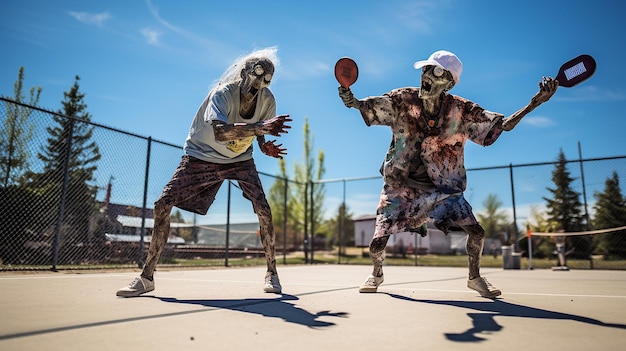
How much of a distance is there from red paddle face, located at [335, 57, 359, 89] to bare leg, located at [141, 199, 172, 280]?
169cm

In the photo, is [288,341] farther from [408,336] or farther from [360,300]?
[360,300]

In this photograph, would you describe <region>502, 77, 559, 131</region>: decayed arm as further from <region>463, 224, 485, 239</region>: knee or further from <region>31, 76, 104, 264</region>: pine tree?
<region>31, 76, 104, 264</region>: pine tree

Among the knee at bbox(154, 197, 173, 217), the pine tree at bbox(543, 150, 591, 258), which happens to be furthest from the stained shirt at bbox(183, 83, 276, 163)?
the pine tree at bbox(543, 150, 591, 258)

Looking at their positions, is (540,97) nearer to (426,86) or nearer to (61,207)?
(426,86)

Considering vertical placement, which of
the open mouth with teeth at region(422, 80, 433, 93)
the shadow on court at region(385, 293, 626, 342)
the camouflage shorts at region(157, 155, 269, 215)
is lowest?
the shadow on court at region(385, 293, 626, 342)

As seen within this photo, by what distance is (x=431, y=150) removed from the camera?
3.52 meters

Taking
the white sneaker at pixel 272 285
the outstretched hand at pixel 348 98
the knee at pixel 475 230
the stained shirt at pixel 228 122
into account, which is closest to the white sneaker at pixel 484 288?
the knee at pixel 475 230

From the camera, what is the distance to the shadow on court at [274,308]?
84.3 inches

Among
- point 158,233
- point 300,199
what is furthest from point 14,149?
point 300,199

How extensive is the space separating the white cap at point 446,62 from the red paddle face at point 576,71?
726 millimetres

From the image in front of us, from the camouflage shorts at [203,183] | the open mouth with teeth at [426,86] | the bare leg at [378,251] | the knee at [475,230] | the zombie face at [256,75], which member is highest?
the zombie face at [256,75]

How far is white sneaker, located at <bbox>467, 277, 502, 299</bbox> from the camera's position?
330cm

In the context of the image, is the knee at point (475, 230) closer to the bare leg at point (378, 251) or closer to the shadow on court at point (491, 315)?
the shadow on court at point (491, 315)

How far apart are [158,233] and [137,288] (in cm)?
46
